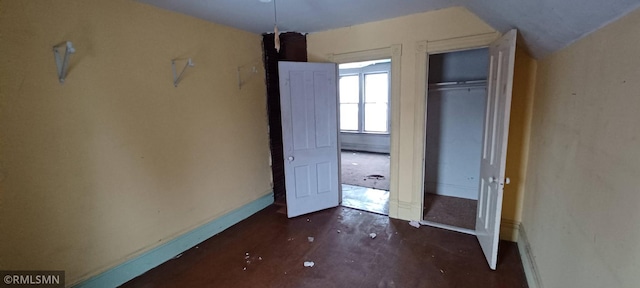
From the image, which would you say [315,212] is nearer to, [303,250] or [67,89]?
[303,250]

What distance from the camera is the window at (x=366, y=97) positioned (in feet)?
22.9

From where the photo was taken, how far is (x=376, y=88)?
7098 mm

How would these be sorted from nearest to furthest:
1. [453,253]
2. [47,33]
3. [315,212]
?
[47,33] → [453,253] → [315,212]

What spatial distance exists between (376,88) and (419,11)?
4474 mm

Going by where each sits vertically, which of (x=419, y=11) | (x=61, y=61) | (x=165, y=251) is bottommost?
(x=165, y=251)

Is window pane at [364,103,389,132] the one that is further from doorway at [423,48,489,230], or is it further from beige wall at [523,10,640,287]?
beige wall at [523,10,640,287]

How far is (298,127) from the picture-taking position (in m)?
3.26

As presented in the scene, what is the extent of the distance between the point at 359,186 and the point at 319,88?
2.00 metres

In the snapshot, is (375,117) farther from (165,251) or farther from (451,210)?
(165,251)

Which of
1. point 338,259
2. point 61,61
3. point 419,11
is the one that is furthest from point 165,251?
point 419,11

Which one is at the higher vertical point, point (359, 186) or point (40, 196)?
point (40, 196)

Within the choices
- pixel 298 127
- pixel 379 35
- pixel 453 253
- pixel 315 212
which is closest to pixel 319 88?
pixel 298 127

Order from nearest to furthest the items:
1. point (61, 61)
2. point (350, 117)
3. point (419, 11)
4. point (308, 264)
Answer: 1. point (61, 61)
2. point (308, 264)
3. point (419, 11)
4. point (350, 117)

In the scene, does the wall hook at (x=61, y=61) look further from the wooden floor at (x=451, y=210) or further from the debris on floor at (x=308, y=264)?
the wooden floor at (x=451, y=210)
